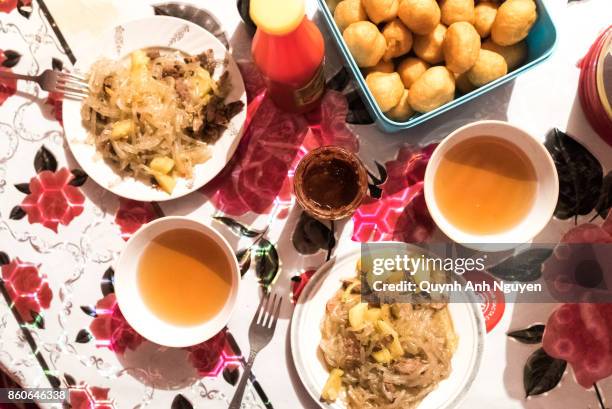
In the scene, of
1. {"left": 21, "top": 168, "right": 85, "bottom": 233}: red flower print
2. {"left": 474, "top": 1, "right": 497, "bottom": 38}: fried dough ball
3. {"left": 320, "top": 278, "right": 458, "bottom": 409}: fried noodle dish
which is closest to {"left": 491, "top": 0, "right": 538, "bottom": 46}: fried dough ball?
{"left": 474, "top": 1, "right": 497, "bottom": 38}: fried dough ball

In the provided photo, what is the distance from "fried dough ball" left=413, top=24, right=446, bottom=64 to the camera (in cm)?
119

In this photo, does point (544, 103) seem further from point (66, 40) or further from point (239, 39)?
point (66, 40)

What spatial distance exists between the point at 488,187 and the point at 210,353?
74 cm

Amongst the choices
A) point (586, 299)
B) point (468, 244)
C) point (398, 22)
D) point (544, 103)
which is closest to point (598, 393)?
point (586, 299)

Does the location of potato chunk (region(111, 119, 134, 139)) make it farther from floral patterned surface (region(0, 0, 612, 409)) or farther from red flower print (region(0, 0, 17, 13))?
red flower print (region(0, 0, 17, 13))

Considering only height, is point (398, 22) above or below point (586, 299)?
above

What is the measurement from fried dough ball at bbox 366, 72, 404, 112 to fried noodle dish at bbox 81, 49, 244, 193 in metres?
0.31

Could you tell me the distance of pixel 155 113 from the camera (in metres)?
1.28

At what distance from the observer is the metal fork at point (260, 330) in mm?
1320

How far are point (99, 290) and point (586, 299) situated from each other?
1.15 meters

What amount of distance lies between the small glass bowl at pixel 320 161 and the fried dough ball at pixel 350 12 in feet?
0.89

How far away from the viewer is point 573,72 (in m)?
1.33

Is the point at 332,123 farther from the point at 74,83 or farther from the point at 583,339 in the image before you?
the point at 583,339

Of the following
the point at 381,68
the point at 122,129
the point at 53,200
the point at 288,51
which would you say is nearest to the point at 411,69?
the point at 381,68
